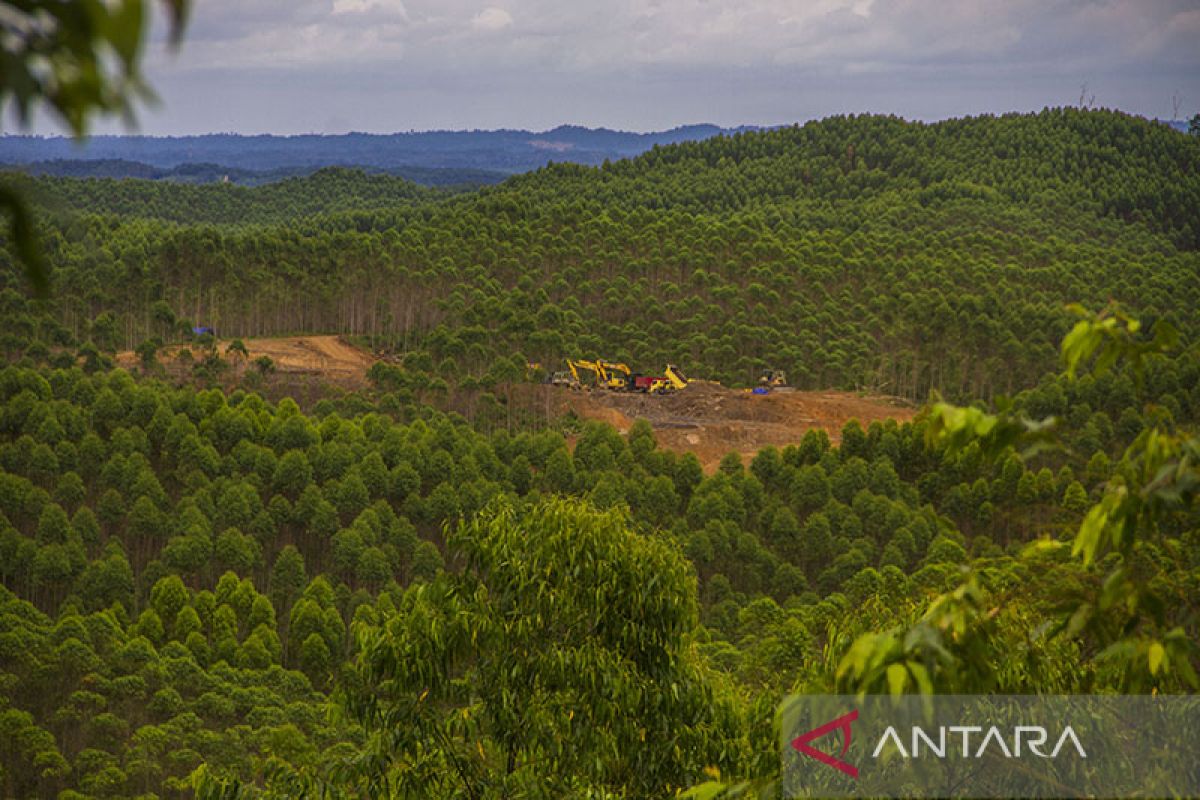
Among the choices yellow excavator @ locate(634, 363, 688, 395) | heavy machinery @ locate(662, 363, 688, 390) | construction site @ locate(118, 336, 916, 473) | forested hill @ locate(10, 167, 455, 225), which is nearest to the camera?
construction site @ locate(118, 336, 916, 473)

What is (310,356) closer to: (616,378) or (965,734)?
(616,378)

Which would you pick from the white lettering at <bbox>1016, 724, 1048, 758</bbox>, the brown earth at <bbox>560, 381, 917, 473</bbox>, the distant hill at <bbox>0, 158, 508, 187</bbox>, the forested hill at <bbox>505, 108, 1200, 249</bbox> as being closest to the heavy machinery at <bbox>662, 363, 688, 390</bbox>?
the brown earth at <bbox>560, 381, 917, 473</bbox>

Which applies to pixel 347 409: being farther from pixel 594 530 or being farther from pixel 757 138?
pixel 757 138

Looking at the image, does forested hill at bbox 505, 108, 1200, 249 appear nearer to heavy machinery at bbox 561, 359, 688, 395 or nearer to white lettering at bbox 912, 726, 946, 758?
heavy machinery at bbox 561, 359, 688, 395

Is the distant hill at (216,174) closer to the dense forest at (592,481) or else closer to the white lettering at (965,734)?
the dense forest at (592,481)

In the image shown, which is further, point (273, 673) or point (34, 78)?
point (273, 673)

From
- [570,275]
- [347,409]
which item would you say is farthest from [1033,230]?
[347,409]
